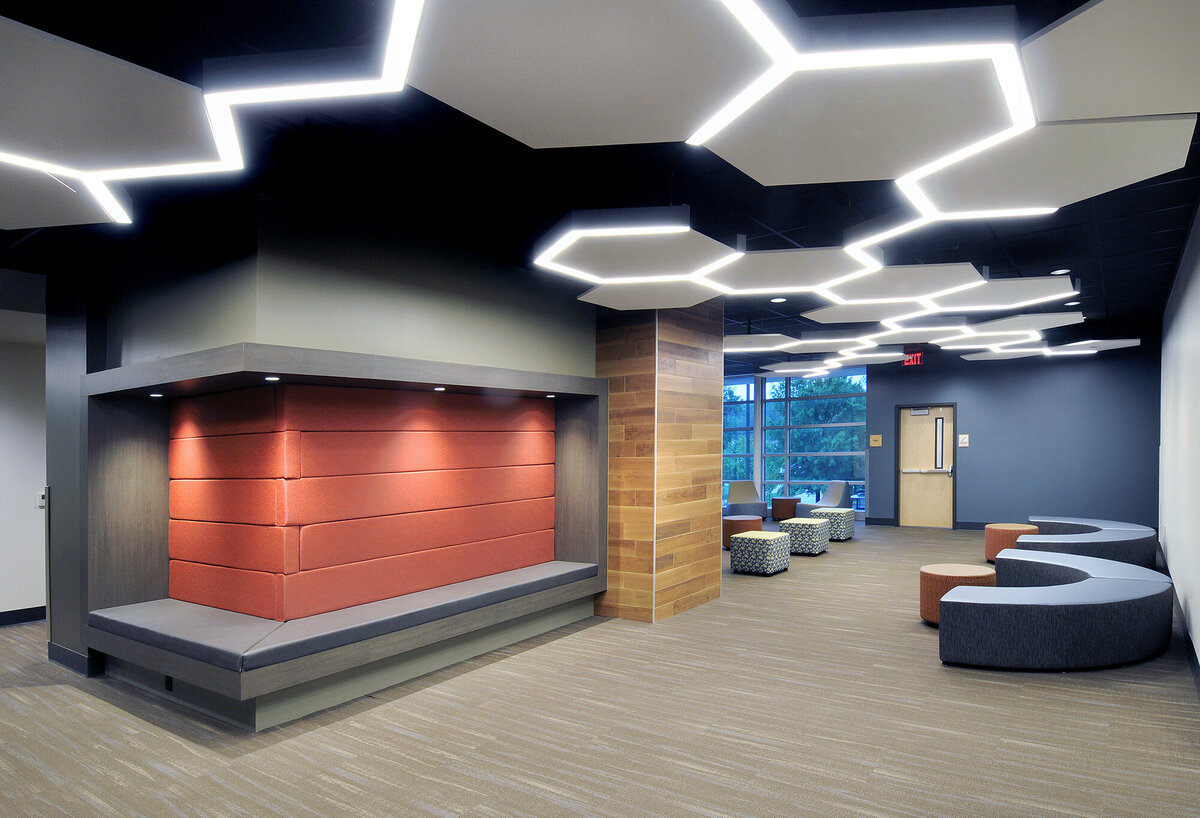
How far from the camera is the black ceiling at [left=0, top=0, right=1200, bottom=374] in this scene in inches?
122

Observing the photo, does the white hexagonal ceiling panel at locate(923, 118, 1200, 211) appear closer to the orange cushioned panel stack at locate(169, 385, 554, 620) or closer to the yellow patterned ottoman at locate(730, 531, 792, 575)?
the orange cushioned panel stack at locate(169, 385, 554, 620)

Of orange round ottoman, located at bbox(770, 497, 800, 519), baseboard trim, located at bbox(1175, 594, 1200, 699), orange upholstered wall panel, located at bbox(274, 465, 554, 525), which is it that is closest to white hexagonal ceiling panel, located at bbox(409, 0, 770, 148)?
orange upholstered wall panel, located at bbox(274, 465, 554, 525)

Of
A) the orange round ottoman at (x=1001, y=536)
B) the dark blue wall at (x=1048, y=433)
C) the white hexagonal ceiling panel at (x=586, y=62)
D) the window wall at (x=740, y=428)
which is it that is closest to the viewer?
the white hexagonal ceiling panel at (x=586, y=62)

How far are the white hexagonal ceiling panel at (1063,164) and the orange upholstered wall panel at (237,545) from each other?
442 centimetres

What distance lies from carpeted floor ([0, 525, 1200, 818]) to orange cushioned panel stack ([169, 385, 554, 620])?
797 millimetres

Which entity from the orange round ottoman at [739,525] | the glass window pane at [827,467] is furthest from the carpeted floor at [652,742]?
the glass window pane at [827,467]

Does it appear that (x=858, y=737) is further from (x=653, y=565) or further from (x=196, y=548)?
(x=196, y=548)

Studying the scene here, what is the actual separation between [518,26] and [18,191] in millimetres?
3087

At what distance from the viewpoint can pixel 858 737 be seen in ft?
13.4

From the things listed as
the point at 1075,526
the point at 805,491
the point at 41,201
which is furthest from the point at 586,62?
the point at 805,491

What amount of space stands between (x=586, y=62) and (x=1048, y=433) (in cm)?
1368

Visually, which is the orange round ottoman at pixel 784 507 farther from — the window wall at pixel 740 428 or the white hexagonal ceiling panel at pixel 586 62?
the white hexagonal ceiling panel at pixel 586 62

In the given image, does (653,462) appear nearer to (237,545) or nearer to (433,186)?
(433,186)

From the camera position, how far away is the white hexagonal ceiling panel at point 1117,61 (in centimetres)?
224
